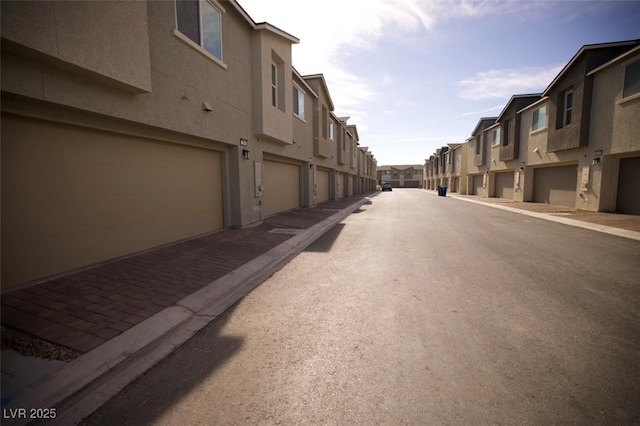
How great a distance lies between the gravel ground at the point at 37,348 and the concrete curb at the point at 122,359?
0.21 m

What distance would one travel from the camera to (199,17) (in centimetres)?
770

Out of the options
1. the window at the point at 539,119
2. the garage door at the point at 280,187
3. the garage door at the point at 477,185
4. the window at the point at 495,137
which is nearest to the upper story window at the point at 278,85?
the garage door at the point at 280,187

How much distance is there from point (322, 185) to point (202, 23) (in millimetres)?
15499

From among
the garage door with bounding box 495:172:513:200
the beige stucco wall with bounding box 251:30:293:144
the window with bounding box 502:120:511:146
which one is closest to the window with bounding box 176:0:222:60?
the beige stucco wall with bounding box 251:30:293:144

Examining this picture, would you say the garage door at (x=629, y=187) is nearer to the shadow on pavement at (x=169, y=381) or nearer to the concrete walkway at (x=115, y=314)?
the concrete walkway at (x=115, y=314)

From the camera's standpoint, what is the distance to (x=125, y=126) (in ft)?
19.5

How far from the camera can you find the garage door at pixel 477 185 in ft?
115

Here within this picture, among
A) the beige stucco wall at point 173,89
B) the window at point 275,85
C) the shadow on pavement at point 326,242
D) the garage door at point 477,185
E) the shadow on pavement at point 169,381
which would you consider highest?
the window at point 275,85

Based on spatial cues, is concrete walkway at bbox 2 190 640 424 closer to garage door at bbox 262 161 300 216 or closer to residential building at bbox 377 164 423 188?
garage door at bbox 262 161 300 216

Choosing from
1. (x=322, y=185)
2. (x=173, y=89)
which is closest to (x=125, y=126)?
(x=173, y=89)

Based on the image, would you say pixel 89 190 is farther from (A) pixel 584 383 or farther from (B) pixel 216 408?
(A) pixel 584 383

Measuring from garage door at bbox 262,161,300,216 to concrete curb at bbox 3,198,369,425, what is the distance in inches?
299

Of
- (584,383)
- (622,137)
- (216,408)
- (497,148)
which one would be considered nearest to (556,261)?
(584,383)

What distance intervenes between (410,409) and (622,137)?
1732 cm
